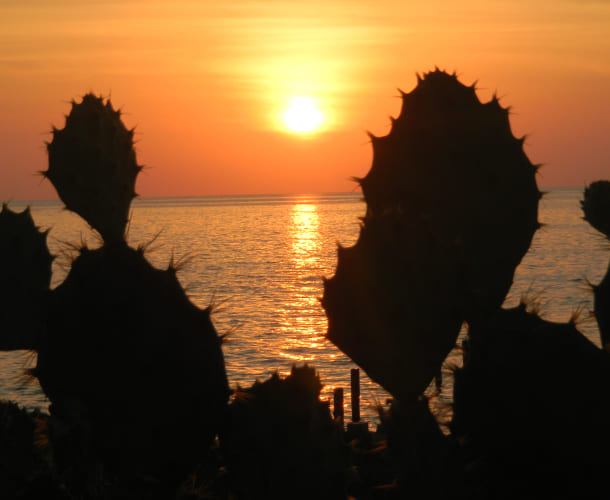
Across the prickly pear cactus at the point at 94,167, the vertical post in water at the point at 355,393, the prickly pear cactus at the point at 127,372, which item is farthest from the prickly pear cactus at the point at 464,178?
the vertical post in water at the point at 355,393

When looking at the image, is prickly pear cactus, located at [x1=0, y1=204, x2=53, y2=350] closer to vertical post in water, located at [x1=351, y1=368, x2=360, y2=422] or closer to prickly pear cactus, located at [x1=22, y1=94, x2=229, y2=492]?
prickly pear cactus, located at [x1=22, y1=94, x2=229, y2=492]

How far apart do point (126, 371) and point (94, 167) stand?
1325mm

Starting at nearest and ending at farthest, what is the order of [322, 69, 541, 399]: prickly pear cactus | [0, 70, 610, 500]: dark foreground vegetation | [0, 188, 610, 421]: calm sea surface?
[0, 70, 610, 500]: dark foreground vegetation → [322, 69, 541, 399]: prickly pear cactus → [0, 188, 610, 421]: calm sea surface

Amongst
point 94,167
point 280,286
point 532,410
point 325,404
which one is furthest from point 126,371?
point 280,286

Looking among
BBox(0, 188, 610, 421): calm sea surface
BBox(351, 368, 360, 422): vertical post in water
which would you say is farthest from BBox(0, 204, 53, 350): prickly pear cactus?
BBox(351, 368, 360, 422): vertical post in water

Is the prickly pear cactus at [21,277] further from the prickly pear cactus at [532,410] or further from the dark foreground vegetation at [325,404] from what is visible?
the prickly pear cactus at [532,410]

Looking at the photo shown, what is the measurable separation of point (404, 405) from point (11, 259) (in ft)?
8.23

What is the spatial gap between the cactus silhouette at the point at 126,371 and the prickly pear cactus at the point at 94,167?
710 mm

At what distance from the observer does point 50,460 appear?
3.79 meters

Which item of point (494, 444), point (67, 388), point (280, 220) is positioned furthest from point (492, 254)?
point (280, 220)

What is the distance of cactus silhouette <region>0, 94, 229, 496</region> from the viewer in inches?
143

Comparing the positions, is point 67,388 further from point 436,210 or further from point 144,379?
point 436,210

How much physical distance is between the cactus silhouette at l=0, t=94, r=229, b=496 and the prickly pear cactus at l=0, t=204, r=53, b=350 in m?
1.05

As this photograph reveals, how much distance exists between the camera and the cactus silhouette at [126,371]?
3631 mm
